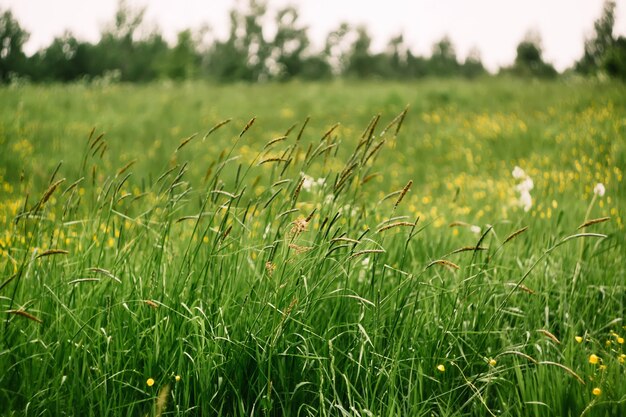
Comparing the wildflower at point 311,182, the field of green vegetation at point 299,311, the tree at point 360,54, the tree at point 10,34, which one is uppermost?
the tree at point 360,54

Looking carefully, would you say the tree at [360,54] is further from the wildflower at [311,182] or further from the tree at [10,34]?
the wildflower at [311,182]

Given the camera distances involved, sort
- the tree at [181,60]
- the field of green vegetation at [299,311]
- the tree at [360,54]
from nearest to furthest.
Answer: the field of green vegetation at [299,311] < the tree at [181,60] < the tree at [360,54]

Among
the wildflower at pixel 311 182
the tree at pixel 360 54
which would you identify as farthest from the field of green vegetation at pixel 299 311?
the tree at pixel 360 54

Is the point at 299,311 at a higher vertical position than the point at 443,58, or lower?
lower

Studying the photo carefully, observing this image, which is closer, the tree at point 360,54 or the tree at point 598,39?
the tree at point 598,39

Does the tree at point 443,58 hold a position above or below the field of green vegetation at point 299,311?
above

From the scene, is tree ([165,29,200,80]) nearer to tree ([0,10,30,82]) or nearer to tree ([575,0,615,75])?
tree ([0,10,30,82])

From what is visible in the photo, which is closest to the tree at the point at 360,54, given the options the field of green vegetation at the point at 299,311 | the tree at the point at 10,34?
the tree at the point at 10,34

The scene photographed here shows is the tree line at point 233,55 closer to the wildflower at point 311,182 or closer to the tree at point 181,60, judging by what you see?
the tree at point 181,60

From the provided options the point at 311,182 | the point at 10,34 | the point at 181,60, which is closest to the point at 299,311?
the point at 311,182

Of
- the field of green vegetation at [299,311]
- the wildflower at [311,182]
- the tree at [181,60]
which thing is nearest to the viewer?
the field of green vegetation at [299,311]

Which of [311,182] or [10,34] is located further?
[10,34]

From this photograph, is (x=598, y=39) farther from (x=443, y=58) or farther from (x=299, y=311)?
(x=443, y=58)

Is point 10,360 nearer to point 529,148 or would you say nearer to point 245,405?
point 245,405
